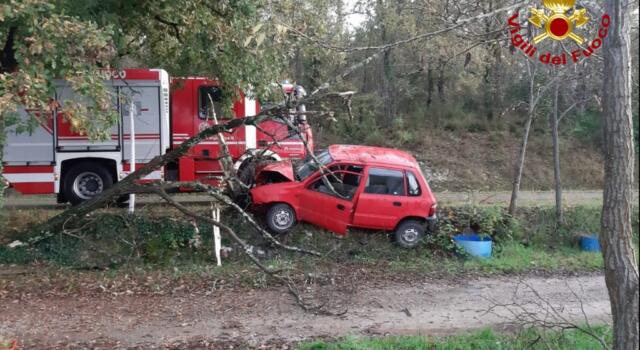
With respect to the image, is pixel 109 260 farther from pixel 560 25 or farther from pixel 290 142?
pixel 560 25

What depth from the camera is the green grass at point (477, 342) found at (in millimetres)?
7227

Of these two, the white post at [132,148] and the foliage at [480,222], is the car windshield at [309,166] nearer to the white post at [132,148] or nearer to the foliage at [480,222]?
the foliage at [480,222]

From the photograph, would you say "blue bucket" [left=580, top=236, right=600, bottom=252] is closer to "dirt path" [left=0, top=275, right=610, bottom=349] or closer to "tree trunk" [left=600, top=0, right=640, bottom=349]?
"dirt path" [left=0, top=275, right=610, bottom=349]

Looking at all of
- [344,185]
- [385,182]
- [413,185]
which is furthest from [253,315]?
[413,185]

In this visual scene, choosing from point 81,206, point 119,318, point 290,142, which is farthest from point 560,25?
point 290,142

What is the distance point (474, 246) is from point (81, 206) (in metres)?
7.69

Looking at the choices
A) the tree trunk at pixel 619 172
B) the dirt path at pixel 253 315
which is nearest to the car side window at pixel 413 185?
the dirt path at pixel 253 315

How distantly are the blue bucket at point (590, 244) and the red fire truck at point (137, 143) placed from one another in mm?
6728

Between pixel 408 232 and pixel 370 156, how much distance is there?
1732 mm

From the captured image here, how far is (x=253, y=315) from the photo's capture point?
8.41 meters

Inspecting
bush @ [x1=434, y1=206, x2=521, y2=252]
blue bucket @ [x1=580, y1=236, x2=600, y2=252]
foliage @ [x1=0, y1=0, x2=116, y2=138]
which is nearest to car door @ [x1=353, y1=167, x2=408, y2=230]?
bush @ [x1=434, y1=206, x2=521, y2=252]

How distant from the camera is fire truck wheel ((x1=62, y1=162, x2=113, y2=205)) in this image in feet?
42.4

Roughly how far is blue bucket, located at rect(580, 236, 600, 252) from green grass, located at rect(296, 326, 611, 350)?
20.0 ft

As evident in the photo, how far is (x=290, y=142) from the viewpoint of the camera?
14219mm
